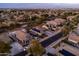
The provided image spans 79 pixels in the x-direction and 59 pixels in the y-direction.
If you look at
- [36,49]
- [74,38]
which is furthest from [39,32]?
[74,38]

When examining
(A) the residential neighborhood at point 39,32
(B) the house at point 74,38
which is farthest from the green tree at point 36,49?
(B) the house at point 74,38

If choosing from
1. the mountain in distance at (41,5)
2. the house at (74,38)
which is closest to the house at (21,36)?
the mountain in distance at (41,5)

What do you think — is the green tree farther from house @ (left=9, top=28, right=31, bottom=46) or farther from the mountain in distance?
the mountain in distance

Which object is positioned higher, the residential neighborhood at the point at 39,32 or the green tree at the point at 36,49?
the residential neighborhood at the point at 39,32

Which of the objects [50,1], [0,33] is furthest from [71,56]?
[0,33]

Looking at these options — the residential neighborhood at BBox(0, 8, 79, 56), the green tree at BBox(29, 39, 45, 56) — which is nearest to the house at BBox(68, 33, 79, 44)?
the residential neighborhood at BBox(0, 8, 79, 56)

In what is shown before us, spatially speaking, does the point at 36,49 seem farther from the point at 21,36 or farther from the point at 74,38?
the point at 74,38

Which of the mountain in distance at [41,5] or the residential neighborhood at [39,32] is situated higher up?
the mountain in distance at [41,5]

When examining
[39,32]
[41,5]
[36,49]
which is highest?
[41,5]

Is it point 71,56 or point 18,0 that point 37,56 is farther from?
point 18,0

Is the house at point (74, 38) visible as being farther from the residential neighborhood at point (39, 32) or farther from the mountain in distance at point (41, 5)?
the mountain in distance at point (41, 5)

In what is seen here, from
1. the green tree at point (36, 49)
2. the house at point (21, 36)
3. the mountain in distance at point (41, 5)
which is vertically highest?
the mountain in distance at point (41, 5)
